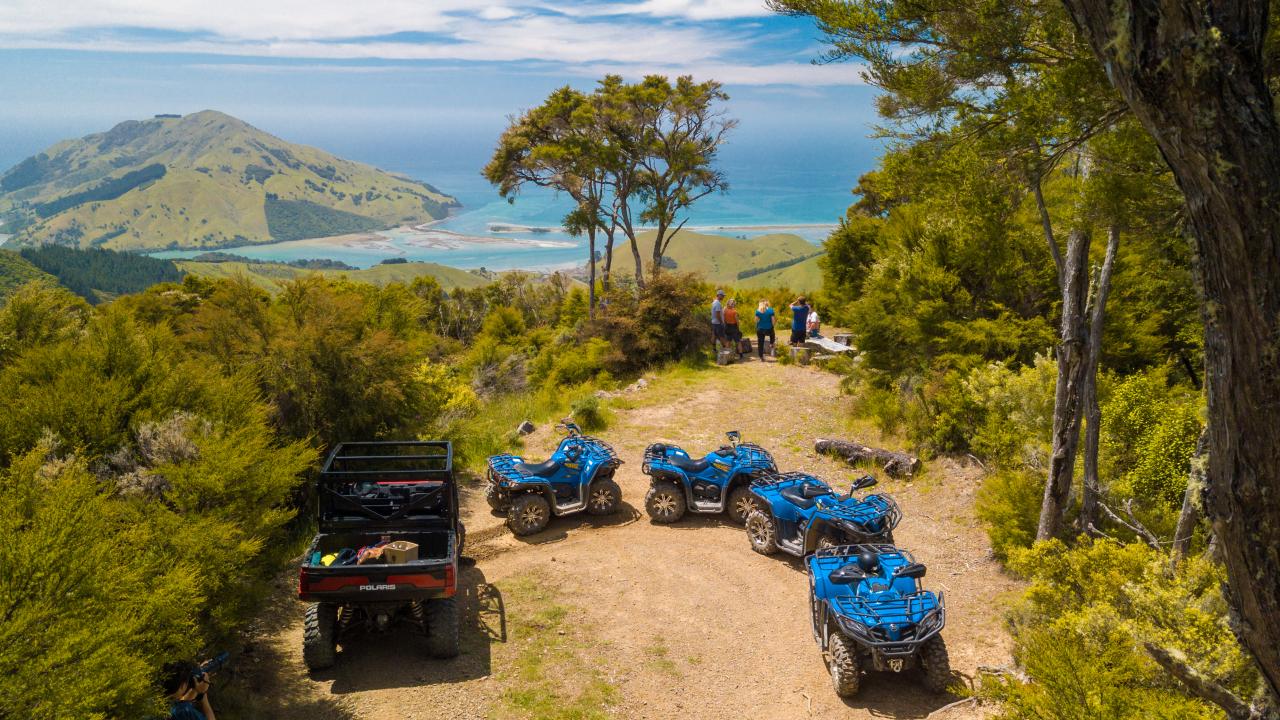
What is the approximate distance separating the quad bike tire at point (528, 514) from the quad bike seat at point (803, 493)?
132 inches

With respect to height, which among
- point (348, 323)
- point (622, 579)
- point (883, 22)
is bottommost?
point (622, 579)

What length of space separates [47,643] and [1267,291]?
245 inches

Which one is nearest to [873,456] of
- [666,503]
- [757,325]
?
[666,503]

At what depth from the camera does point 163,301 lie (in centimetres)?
2639

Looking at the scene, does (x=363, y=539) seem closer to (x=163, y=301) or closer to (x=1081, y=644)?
(x=1081, y=644)

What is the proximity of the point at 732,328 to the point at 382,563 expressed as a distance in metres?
14.1

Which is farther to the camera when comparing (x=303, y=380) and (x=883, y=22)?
(x=303, y=380)

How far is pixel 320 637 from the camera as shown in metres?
6.61

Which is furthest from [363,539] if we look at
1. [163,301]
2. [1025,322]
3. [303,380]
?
[163,301]

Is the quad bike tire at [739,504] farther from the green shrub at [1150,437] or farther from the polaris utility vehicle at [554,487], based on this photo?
the green shrub at [1150,437]

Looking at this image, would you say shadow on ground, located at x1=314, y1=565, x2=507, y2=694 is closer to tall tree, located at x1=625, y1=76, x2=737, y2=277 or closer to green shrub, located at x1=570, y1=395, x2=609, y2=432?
green shrub, located at x1=570, y1=395, x2=609, y2=432

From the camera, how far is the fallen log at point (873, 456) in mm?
11539

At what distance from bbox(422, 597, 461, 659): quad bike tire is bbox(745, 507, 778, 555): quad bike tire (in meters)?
3.96

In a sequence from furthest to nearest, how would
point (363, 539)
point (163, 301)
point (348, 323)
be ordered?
point (163, 301) < point (348, 323) < point (363, 539)
